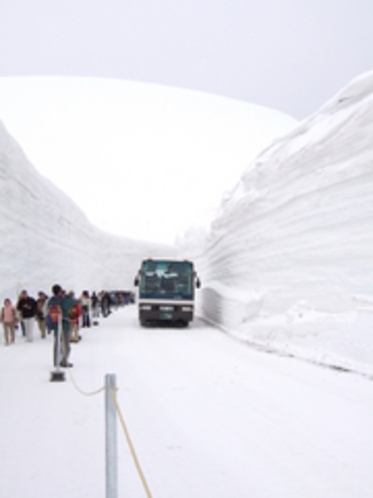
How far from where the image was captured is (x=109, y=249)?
5269 cm

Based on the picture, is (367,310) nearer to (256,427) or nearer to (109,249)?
(256,427)

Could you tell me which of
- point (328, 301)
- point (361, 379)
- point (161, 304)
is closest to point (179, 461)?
point (361, 379)

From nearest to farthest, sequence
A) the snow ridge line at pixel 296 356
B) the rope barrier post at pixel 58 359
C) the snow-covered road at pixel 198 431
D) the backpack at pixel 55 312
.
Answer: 1. the snow-covered road at pixel 198 431
2. the rope barrier post at pixel 58 359
3. the snow ridge line at pixel 296 356
4. the backpack at pixel 55 312

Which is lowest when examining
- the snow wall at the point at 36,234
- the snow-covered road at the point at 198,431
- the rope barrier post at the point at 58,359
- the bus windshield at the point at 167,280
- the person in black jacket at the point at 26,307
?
the snow-covered road at the point at 198,431

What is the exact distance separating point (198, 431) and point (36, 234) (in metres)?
17.8

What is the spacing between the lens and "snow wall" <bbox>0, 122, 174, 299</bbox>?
56.1 feet

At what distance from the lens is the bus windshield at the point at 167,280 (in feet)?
55.4

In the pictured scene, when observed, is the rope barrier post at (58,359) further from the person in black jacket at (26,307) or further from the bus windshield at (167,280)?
the bus windshield at (167,280)

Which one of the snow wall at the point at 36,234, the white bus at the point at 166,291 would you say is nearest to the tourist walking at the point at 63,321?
the snow wall at the point at 36,234

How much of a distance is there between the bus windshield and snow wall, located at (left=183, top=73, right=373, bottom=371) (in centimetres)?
181

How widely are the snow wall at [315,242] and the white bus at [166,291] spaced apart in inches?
63.8

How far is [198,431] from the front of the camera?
15.9ft

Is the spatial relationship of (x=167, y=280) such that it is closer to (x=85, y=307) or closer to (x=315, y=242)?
(x=85, y=307)

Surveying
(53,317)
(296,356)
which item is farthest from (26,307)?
(296,356)
